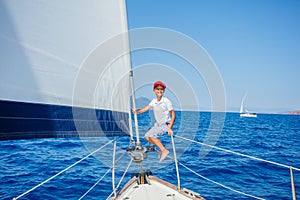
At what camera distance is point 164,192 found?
A: 2785mm

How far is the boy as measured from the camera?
10.6 feet

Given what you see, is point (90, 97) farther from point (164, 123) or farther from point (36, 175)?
point (36, 175)

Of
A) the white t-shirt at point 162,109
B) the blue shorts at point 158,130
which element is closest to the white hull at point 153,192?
the blue shorts at point 158,130

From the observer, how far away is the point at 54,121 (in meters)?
2.53

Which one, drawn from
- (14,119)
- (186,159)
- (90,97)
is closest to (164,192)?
(90,97)

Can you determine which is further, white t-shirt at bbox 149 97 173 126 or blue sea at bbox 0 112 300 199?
blue sea at bbox 0 112 300 199

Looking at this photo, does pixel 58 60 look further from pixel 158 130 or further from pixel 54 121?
pixel 158 130

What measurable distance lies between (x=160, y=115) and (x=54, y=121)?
4.83 ft

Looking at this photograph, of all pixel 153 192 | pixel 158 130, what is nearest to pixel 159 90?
pixel 158 130

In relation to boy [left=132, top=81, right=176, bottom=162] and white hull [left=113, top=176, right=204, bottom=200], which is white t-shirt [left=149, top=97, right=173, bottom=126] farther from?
white hull [left=113, top=176, right=204, bottom=200]

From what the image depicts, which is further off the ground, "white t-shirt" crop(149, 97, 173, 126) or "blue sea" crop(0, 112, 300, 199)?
"white t-shirt" crop(149, 97, 173, 126)

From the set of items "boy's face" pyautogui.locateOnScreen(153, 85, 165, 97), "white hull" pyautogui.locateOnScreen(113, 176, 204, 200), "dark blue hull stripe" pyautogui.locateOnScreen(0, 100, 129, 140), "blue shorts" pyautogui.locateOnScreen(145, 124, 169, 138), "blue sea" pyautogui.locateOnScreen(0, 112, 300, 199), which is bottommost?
"blue sea" pyautogui.locateOnScreen(0, 112, 300, 199)

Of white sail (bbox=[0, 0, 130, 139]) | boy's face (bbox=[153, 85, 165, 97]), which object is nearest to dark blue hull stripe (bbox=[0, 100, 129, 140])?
white sail (bbox=[0, 0, 130, 139])

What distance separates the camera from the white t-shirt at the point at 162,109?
10.8 ft
